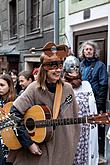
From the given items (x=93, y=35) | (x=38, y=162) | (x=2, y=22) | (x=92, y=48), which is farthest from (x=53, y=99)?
(x=2, y=22)

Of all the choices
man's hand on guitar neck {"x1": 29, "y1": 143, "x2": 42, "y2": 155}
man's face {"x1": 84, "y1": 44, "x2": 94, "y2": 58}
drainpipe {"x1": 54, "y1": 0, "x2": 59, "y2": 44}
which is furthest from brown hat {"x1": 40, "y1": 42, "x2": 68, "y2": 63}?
drainpipe {"x1": 54, "y1": 0, "x2": 59, "y2": 44}

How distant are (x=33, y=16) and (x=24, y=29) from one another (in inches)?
23.9

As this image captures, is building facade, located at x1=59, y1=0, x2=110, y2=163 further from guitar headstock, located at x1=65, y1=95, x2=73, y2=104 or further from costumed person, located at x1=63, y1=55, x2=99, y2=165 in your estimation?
guitar headstock, located at x1=65, y1=95, x2=73, y2=104

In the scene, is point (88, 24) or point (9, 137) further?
point (88, 24)

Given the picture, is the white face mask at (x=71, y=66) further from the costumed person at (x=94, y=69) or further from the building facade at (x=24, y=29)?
the building facade at (x=24, y=29)

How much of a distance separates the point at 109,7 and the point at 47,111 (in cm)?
293

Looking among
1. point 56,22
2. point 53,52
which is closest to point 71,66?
point 53,52

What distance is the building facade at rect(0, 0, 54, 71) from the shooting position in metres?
9.22

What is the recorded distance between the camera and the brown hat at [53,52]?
3.55 m

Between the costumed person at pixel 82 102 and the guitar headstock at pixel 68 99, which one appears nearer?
the guitar headstock at pixel 68 99

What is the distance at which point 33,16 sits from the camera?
35.5 ft

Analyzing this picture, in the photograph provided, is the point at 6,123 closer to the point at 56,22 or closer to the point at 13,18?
the point at 56,22

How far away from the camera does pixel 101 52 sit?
6.27 m

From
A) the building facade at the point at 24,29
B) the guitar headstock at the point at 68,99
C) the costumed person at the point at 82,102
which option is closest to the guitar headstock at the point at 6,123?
the guitar headstock at the point at 68,99
